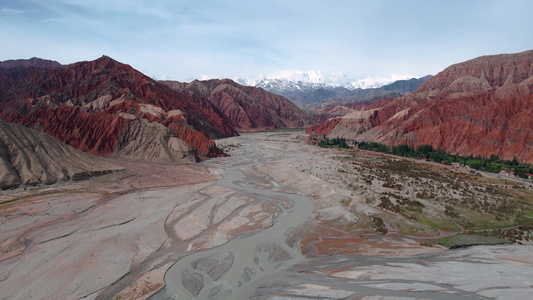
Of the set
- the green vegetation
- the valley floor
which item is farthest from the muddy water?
the green vegetation

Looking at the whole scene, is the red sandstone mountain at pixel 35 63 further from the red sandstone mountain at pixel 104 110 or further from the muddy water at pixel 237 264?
the muddy water at pixel 237 264

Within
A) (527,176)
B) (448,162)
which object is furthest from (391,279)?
(448,162)

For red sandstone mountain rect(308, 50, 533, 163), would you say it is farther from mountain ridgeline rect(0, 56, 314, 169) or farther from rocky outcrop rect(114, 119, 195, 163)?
rocky outcrop rect(114, 119, 195, 163)

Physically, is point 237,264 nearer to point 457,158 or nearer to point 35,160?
point 35,160

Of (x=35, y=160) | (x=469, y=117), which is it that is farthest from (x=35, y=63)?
(x=469, y=117)

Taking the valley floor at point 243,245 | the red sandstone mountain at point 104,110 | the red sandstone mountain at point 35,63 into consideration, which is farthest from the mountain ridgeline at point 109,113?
the valley floor at point 243,245

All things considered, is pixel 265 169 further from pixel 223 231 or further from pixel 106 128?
pixel 106 128
